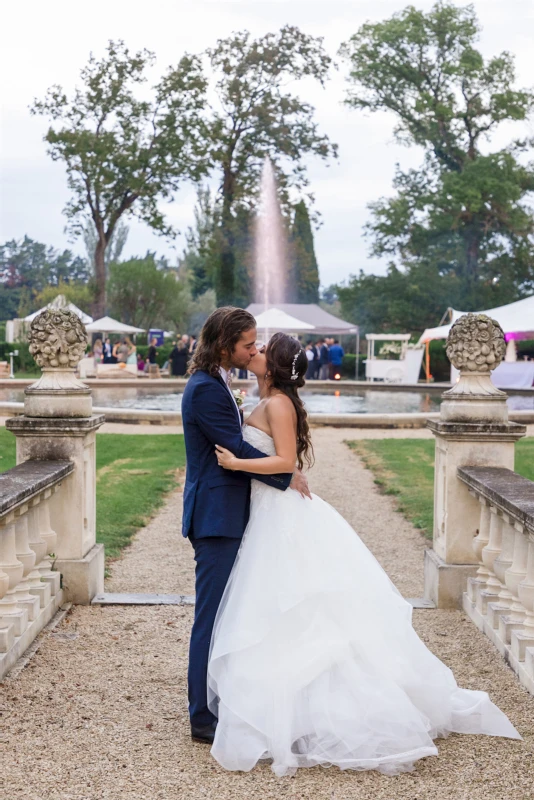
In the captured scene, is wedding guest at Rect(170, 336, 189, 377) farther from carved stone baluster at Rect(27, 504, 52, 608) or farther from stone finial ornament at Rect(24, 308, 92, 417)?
carved stone baluster at Rect(27, 504, 52, 608)

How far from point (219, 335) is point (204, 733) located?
1554mm

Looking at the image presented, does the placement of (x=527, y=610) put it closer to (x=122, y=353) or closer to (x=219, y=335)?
(x=219, y=335)

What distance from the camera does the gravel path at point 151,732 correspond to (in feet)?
10.0

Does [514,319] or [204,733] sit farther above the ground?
[514,319]

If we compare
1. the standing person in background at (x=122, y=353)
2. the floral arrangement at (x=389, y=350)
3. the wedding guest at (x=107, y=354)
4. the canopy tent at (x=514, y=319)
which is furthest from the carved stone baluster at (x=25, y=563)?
the standing person in background at (x=122, y=353)

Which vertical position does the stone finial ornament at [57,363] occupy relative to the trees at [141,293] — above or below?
below

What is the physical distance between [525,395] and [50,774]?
74.7 feet

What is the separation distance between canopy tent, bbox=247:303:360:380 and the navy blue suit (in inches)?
996

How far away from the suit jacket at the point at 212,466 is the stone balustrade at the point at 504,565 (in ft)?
4.22

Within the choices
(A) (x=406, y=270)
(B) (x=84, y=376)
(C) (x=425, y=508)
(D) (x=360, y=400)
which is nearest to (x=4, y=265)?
(A) (x=406, y=270)

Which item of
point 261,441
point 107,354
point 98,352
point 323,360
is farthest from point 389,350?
point 261,441

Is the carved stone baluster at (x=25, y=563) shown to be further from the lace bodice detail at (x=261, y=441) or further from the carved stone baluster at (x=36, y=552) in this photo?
the lace bodice detail at (x=261, y=441)

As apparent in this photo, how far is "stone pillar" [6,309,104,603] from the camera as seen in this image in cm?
538

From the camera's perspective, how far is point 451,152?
1758 inches
